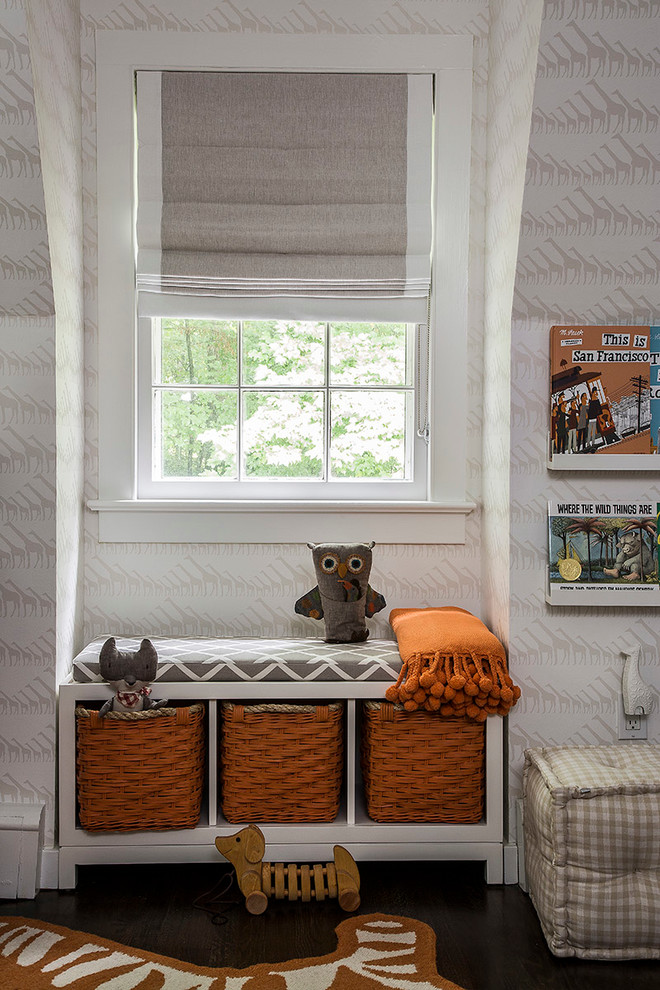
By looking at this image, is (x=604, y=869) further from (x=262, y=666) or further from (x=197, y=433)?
(x=197, y=433)

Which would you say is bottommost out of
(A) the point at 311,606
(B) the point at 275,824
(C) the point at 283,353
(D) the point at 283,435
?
(B) the point at 275,824

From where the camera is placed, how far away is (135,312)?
259cm

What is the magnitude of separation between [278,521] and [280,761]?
2.35 feet

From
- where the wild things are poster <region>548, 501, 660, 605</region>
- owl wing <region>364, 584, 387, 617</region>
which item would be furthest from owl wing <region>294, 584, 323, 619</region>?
where the wild things are poster <region>548, 501, 660, 605</region>

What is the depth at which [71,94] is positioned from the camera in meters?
2.44

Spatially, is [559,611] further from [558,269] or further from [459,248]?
[459,248]

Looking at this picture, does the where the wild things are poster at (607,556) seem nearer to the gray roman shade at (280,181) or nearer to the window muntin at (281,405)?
the window muntin at (281,405)

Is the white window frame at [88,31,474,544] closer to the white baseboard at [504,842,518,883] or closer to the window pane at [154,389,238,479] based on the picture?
the window pane at [154,389,238,479]

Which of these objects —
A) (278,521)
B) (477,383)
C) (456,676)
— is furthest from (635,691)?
(278,521)

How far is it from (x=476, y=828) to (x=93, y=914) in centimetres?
97

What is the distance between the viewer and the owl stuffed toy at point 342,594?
2.40 m

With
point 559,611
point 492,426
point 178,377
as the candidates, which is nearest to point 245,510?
point 178,377

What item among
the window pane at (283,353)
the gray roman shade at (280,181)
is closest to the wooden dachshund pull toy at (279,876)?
the window pane at (283,353)

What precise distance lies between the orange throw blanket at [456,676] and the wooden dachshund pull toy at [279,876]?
16.6 inches
